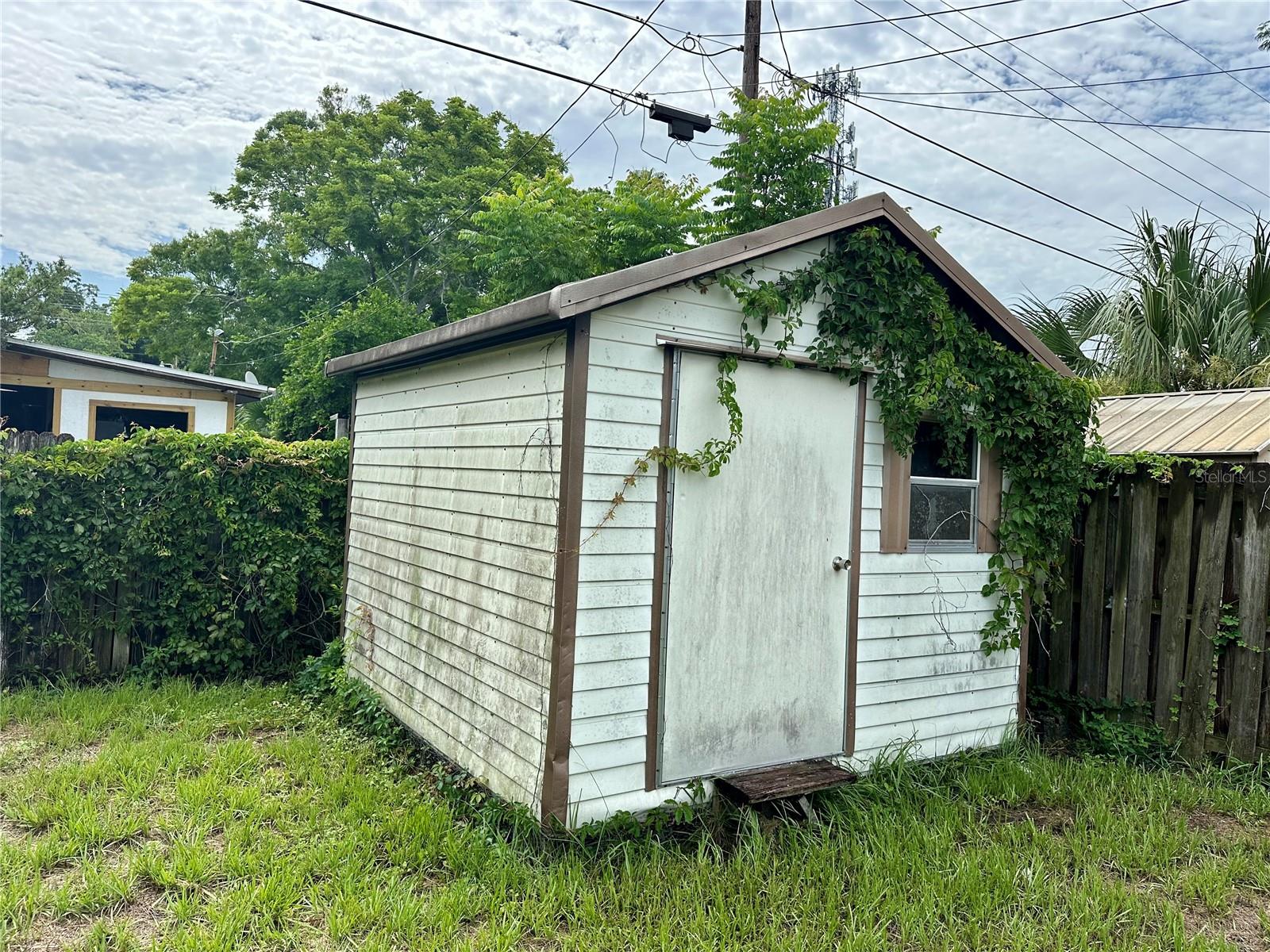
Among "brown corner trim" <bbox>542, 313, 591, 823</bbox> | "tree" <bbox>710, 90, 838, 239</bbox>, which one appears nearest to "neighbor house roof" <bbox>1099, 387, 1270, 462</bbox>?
"brown corner trim" <bbox>542, 313, 591, 823</bbox>

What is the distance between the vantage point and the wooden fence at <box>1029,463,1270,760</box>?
15.2 ft

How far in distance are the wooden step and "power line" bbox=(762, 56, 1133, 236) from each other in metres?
7.39

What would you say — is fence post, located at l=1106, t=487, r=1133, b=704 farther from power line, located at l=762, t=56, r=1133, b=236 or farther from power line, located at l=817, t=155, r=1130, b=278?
power line, located at l=762, t=56, r=1133, b=236

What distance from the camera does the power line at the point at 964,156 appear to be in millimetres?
9656

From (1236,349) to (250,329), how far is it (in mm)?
26568

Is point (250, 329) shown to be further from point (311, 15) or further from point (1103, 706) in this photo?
point (1103, 706)

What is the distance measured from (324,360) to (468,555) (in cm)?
905

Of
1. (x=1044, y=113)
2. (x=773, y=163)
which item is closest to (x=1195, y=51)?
(x=1044, y=113)

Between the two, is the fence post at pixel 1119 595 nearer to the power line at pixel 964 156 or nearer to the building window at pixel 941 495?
the building window at pixel 941 495

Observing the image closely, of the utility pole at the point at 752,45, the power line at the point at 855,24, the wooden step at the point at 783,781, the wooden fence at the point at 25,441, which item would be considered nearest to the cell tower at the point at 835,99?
the power line at the point at 855,24

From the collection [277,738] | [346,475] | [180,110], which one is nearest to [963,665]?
[277,738]

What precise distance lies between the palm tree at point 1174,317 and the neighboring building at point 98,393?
1245 cm

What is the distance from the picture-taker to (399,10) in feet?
22.8

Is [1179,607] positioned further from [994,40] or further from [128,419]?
[128,419]
